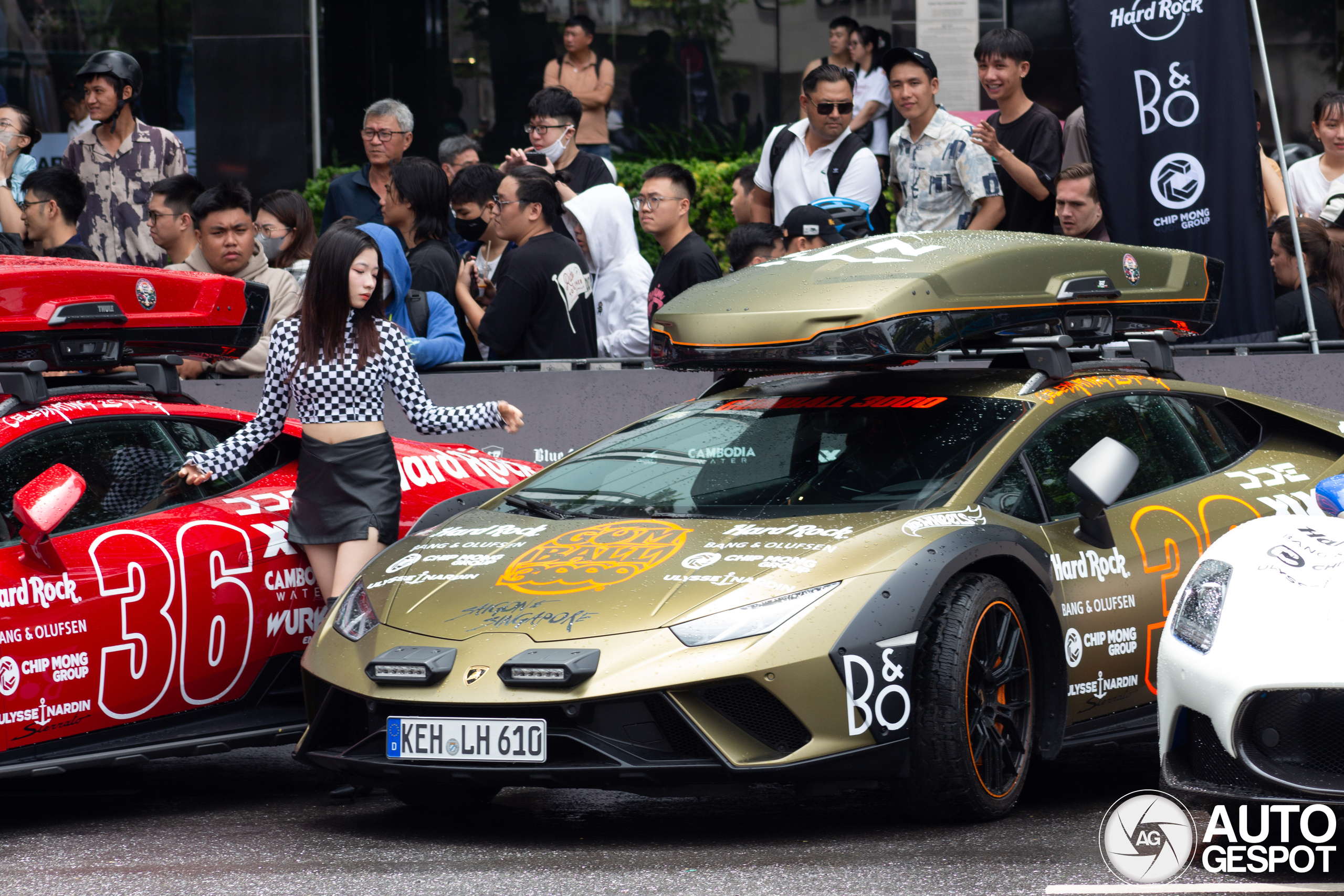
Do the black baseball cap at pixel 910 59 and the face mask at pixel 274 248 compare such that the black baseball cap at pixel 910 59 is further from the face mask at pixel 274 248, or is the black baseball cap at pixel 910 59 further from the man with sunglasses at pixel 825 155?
the face mask at pixel 274 248

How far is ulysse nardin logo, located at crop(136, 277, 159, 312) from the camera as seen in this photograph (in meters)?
6.47

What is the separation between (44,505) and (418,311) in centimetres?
413

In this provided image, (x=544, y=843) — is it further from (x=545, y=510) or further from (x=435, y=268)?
(x=435, y=268)

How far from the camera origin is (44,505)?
5480mm

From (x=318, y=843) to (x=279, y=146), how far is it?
37.0 feet

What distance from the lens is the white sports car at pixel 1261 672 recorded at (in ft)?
14.4

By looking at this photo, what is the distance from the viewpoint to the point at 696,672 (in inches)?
195

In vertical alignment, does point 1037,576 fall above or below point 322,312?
below

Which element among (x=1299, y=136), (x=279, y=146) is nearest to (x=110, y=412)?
(x=279, y=146)

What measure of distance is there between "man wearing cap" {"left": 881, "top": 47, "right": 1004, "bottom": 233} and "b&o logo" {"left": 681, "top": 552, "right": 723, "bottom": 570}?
5.10 m

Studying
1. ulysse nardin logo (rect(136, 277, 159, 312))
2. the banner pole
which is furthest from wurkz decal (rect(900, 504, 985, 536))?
the banner pole

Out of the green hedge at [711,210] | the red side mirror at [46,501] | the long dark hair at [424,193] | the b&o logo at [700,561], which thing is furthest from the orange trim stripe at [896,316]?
the green hedge at [711,210]

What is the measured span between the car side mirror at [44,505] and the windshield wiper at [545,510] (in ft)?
4.68

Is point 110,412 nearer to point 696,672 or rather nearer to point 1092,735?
point 696,672
